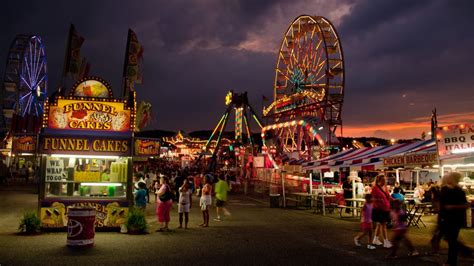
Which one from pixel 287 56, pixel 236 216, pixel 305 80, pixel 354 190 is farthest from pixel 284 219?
pixel 287 56

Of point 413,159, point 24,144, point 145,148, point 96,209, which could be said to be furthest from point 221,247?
point 413,159

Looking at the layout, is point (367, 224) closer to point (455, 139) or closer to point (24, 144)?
point (455, 139)

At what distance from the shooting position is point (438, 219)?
27.6 feet

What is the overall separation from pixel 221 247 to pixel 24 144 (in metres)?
6.48

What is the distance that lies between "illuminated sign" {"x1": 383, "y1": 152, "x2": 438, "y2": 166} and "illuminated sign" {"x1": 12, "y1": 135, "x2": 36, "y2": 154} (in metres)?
Answer: 10.5

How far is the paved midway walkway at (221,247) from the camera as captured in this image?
8625 mm

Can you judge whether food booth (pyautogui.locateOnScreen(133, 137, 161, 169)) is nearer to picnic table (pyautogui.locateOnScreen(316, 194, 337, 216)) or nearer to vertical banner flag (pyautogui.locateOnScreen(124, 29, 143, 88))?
vertical banner flag (pyautogui.locateOnScreen(124, 29, 143, 88))

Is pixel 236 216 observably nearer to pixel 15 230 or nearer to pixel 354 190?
pixel 354 190

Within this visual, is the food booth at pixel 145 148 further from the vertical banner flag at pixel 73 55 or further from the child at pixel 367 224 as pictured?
the child at pixel 367 224

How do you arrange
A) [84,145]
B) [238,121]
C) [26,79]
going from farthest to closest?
[238,121], [26,79], [84,145]

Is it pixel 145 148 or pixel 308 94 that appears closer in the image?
pixel 145 148

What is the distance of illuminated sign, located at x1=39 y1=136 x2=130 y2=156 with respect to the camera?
12594 mm

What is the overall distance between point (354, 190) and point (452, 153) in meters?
5.79

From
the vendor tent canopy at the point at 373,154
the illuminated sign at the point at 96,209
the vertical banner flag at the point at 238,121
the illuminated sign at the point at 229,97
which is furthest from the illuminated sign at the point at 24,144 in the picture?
the vertical banner flag at the point at 238,121
